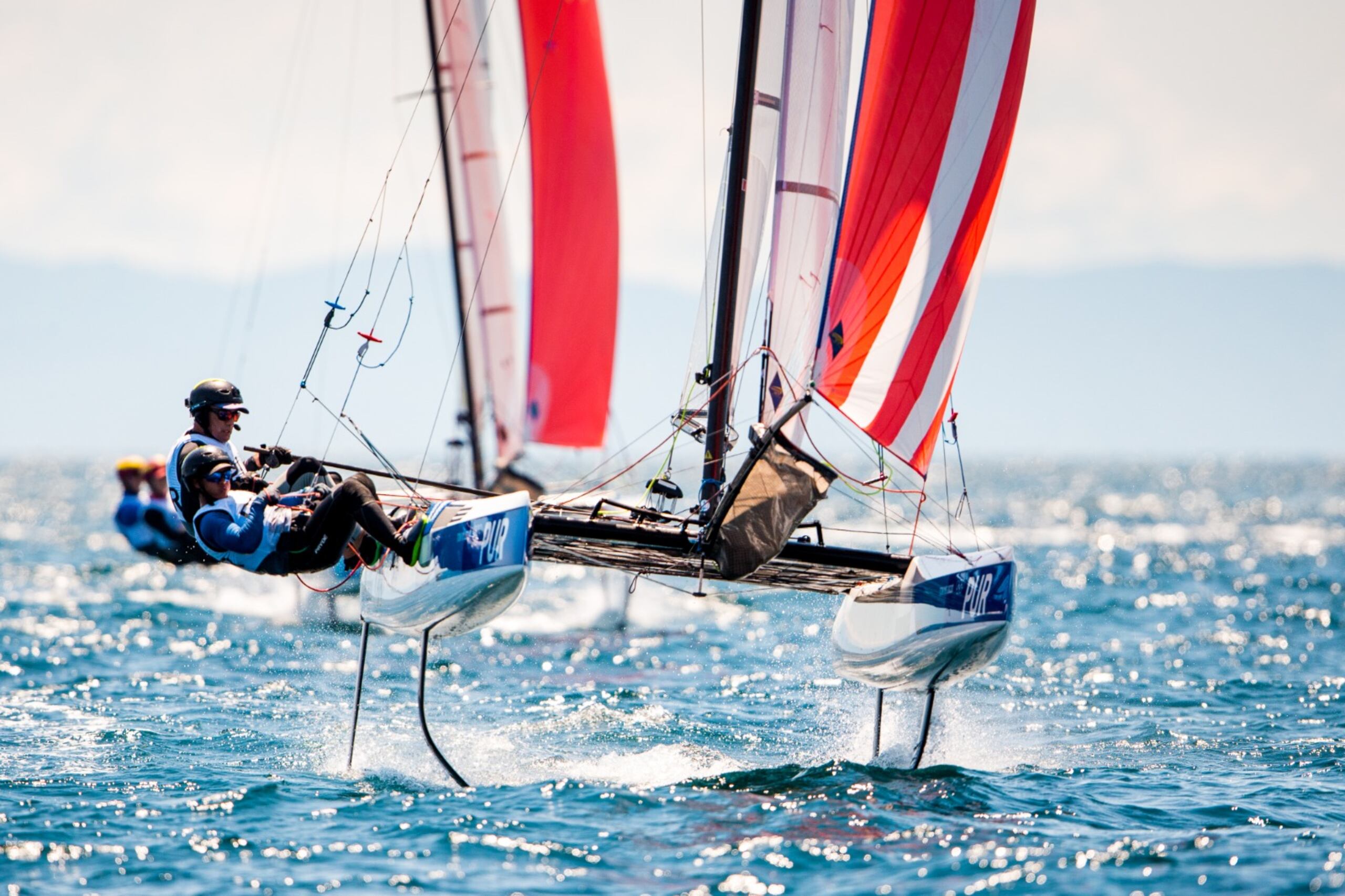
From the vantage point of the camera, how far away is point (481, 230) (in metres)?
13.4

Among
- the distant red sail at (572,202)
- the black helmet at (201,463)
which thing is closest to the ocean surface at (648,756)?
the black helmet at (201,463)

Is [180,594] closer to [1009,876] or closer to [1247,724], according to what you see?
[1247,724]

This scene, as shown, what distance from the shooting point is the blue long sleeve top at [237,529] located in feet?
19.4

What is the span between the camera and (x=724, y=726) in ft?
24.8

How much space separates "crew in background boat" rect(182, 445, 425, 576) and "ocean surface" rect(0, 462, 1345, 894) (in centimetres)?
96

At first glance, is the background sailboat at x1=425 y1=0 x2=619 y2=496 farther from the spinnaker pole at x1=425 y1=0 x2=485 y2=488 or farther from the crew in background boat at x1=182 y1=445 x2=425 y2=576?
the crew in background boat at x1=182 y1=445 x2=425 y2=576

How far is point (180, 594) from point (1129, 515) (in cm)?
3066

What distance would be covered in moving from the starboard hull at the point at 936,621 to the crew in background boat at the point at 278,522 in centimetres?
204

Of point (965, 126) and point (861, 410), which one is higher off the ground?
point (965, 126)

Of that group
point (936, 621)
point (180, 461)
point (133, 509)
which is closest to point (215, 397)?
point (180, 461)

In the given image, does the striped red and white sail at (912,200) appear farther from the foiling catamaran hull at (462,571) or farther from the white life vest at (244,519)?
the white life vest at (244,519)

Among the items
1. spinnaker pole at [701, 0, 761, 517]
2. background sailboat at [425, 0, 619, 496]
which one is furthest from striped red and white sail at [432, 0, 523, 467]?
spinnaker pole at [701, 0, 761, 517]

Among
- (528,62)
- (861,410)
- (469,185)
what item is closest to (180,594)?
(469,185)

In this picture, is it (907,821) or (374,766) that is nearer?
(907,821)
